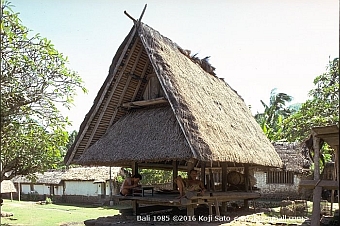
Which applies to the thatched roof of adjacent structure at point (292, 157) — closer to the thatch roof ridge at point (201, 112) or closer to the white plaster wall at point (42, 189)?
the thatch roof ridge at point (201, 112)

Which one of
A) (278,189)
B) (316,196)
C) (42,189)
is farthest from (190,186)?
(42,189)

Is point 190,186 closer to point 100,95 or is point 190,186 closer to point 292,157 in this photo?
point 100,95

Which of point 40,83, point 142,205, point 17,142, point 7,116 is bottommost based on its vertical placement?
point 142,205

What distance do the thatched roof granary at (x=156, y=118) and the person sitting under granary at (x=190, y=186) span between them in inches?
23.6

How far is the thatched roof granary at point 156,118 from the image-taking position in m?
8.68

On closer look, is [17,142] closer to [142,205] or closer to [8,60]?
[8,60]

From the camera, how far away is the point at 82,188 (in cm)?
2738

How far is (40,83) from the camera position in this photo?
748 centimetres

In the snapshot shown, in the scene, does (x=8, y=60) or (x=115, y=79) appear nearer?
(x=8, y=60)

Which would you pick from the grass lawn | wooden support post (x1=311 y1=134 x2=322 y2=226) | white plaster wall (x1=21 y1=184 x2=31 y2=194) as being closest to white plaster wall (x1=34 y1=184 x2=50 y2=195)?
white plaster wall (x1=21 y1=184 x2=31 y2=194)

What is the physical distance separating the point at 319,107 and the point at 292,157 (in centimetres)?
481

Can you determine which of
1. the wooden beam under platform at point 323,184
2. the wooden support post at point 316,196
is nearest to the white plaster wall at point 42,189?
the wooden beam under platform at point 323,184

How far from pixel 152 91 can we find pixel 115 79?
108cm

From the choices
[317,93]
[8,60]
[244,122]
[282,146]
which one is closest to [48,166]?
[8,60]
